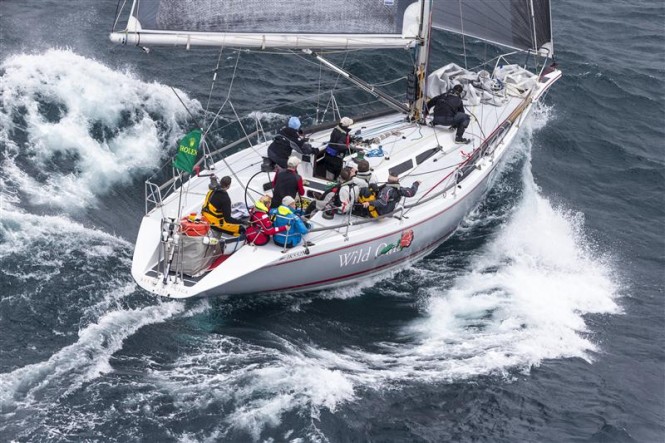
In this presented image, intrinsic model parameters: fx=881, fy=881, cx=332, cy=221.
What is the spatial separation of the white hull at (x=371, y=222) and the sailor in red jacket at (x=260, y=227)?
14 cm

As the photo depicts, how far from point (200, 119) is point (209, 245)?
23.0ft

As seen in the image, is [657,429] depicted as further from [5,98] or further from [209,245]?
[5,98]

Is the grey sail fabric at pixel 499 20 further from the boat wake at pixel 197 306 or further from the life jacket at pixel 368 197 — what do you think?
the life jacket at pixel 368 197

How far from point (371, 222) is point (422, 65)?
4.25m

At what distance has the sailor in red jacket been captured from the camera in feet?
49.0

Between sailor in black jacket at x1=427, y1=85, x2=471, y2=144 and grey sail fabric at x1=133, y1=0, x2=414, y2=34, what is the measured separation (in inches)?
113

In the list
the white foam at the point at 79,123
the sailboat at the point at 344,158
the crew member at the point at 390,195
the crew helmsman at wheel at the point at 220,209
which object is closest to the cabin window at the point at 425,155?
the sailboat at the point at 344,158

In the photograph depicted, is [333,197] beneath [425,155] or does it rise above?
beneath

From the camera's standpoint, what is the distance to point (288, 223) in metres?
14.9

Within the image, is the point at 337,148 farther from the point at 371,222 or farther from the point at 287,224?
the point at 287,224

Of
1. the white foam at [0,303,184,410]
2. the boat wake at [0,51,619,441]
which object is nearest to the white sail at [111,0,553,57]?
the boat wake at [0,51,619,441]

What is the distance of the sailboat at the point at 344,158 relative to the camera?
569 inches

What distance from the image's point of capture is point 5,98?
1991cm

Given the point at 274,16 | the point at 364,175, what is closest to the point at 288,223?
the point at 364,175
